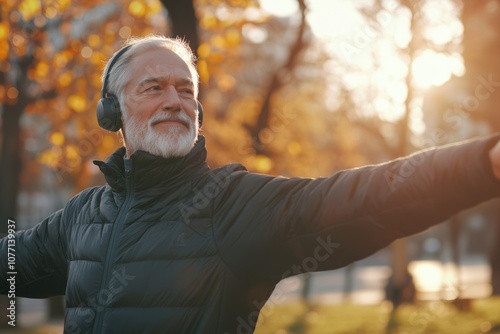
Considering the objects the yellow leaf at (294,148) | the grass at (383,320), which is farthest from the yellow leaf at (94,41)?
the yellow leaf at (294,148)

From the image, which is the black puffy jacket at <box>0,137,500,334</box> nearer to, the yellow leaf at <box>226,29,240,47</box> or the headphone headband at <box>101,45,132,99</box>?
the headphone headband at <box>101,45,132,99</box>

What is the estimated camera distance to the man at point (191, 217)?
95.3 inches

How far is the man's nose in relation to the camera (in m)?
3.32

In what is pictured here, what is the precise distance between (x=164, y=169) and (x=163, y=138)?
125 mm

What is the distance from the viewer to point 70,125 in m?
16.5

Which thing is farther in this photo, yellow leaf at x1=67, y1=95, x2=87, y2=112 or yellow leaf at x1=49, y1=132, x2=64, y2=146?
yellow leaf at x1=49, y1=132, x2=64, y2=146

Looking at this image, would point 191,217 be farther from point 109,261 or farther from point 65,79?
point 65,79

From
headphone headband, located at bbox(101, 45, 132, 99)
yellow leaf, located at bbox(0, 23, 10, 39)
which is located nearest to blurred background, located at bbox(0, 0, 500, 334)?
yellow leaf, located at bbox(0, 23, 10, 39)

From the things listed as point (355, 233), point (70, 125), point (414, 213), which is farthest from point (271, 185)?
point (70, 125)

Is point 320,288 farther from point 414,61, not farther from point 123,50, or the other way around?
point 123,50

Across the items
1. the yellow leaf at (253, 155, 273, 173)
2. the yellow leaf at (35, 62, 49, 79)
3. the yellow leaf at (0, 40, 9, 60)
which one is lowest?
the yellow leaf at (253, 155, 273, 173)

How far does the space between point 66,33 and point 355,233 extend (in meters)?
13.2

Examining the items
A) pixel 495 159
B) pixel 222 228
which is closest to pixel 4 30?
pixel 222 228

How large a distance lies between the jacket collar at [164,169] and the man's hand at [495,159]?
1293 mm
